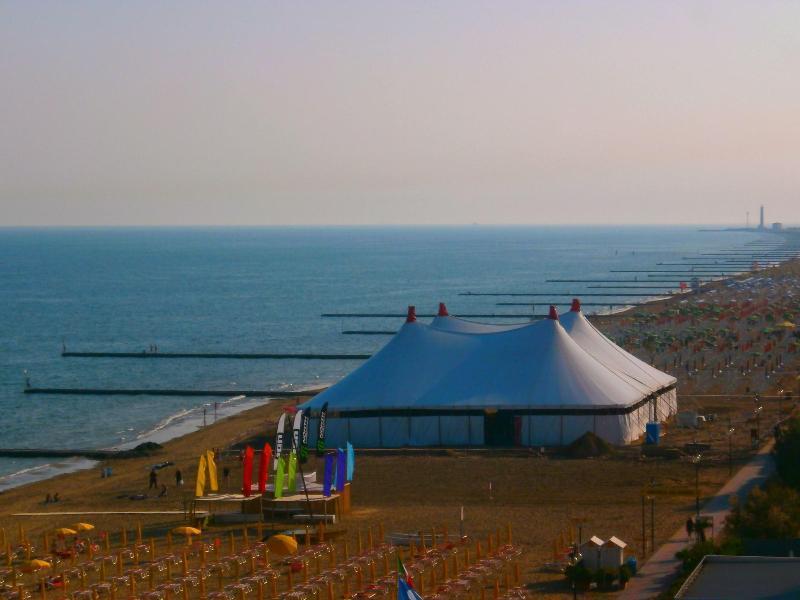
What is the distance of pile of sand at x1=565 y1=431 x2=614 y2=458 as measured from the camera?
40.3 metres

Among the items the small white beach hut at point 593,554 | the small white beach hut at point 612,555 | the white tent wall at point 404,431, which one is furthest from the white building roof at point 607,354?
the small white beach hut at point 612,555

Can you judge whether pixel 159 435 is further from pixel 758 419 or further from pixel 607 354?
pixel 758 419

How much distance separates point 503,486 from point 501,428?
6308 mm

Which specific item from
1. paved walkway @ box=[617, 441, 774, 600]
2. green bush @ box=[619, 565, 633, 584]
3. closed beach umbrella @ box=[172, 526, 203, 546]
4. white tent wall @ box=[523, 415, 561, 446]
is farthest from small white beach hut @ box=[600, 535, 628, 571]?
white tent wall @ box=[523, 415, 561, 446]

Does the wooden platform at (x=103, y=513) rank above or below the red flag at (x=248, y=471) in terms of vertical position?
below

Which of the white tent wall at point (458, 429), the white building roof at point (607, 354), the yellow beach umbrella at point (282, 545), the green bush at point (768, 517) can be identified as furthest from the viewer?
the white building roof at point (607, 354)

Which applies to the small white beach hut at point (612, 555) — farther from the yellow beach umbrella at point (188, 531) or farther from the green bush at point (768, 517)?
the yellow beach umbrella at point (188, 531)

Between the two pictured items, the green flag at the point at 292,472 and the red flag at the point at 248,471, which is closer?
the red flag at the point at 248,471

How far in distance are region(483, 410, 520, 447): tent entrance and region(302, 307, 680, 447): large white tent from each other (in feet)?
0.10

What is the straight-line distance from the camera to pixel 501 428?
1672 inches

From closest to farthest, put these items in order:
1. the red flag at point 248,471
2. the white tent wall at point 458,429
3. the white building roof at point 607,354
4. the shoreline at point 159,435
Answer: the red flag at point 248,471 → the white tent wall at point 458,429 → the shoreline at point 159,435 → the white building roof at point 607,354

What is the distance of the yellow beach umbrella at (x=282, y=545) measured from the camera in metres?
27.8

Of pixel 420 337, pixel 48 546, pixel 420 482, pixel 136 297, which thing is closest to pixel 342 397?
pixel 420 337

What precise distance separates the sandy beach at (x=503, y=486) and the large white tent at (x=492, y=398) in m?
1.18
